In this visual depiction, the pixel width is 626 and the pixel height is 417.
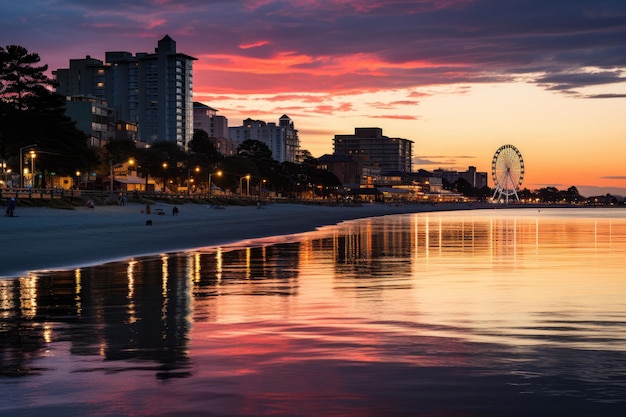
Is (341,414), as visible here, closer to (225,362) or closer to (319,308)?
(225,362)

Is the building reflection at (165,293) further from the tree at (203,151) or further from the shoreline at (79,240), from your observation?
the tree at (203,151)

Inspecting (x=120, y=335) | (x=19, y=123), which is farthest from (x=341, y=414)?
(x=19, y=123)

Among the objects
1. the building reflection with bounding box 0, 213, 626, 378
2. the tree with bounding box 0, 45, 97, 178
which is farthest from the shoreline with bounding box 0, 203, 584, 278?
the tree with bounding box 0, 45, 97, 178

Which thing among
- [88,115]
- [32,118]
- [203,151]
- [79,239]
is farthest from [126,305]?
[88,115]

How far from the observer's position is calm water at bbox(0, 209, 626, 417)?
9625 mm

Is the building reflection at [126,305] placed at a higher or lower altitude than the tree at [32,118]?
lower

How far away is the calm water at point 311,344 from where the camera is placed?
31.6 ft

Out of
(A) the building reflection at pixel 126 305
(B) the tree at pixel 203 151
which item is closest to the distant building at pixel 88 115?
(B) the tree at pixel 203 151

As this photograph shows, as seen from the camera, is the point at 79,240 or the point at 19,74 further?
the point at 19,74

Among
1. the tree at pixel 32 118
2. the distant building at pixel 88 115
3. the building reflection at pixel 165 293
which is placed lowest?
the building reflection at pixel 165 293

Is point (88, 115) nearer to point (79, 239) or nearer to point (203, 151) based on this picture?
point (203, 151)


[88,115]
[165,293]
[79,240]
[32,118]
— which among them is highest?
[88,115]

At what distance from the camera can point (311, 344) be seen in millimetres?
13711

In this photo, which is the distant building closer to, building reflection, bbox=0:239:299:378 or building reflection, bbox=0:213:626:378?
building reflection, bbox=0:213:626:378
